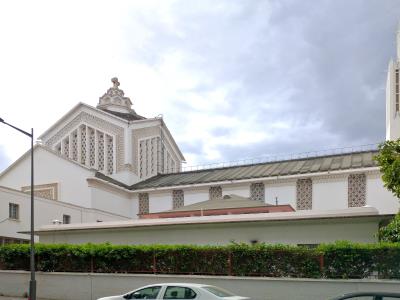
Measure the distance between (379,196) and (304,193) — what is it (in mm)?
5350

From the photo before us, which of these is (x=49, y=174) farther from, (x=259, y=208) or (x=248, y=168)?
(x=259, y=208)

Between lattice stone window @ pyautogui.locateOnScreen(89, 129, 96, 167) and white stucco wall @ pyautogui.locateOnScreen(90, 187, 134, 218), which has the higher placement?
lattice stone window @ pyautogui.locateOnScreen(89, 129, 96, 167)

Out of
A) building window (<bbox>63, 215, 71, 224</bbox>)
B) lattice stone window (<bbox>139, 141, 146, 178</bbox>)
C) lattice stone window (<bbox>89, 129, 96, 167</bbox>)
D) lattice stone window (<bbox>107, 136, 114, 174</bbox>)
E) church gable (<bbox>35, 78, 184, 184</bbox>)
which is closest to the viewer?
building window (<bbox>63, 215, 71, 224</bbox>)

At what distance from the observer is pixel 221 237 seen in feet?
78.2

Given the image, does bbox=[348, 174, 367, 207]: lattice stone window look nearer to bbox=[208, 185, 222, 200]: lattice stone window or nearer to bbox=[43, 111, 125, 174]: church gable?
bbox=[208, 185, 222, 200]: lattice stone window

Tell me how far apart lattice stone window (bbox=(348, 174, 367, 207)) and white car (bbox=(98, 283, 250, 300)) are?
25858mm

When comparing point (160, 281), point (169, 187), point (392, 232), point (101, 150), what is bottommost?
point (160, 281)

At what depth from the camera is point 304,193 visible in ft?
133

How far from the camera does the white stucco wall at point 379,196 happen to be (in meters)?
37.6

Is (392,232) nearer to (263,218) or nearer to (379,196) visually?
(263,218)

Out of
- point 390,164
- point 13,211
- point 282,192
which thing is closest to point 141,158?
point 282,192

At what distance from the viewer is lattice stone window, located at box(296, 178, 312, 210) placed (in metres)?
40.3

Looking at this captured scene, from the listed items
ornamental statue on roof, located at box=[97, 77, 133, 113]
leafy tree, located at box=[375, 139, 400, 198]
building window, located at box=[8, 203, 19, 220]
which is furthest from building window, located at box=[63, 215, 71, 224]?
leafy tree, located at box=[375, 139, 400, 198]

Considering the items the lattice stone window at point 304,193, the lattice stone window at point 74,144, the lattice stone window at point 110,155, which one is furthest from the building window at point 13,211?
the lattice stone window at point 304,193
